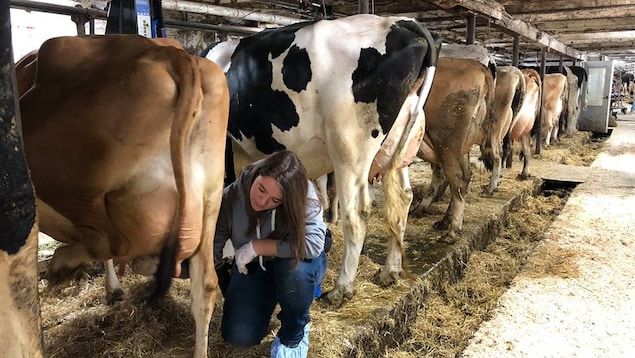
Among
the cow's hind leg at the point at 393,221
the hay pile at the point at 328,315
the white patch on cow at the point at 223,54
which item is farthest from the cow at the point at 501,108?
the white patch on cow at the point at 223,54

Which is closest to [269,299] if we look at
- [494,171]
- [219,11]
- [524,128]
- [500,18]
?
[494,171]

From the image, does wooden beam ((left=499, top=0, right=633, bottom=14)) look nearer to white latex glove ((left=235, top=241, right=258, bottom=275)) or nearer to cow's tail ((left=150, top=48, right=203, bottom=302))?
white latex glove ((left=235, top=241, right=258, bottom=275))

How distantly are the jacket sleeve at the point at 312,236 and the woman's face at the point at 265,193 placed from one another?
0.70 feet

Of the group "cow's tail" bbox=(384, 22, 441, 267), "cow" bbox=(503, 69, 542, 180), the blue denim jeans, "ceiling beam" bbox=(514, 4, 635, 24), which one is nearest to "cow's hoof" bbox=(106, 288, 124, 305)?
the blue denim jeans

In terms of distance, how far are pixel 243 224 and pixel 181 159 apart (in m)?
0.86

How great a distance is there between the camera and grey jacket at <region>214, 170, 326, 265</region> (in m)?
2.74

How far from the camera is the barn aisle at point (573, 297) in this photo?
304cm

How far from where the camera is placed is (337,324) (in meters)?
3.26

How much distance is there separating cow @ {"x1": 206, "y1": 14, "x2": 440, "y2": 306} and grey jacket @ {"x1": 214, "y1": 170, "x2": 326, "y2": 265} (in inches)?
28.4

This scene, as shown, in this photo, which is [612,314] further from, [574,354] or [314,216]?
[314,216]

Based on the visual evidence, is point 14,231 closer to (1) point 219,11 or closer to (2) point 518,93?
(1) point 219,11

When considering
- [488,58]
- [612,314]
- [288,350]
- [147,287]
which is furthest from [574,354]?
[488,58]

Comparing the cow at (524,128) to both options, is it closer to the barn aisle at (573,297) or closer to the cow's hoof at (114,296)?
the barn aisle at (573,297)

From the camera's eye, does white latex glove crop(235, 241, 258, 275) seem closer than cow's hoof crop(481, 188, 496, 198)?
Yes
